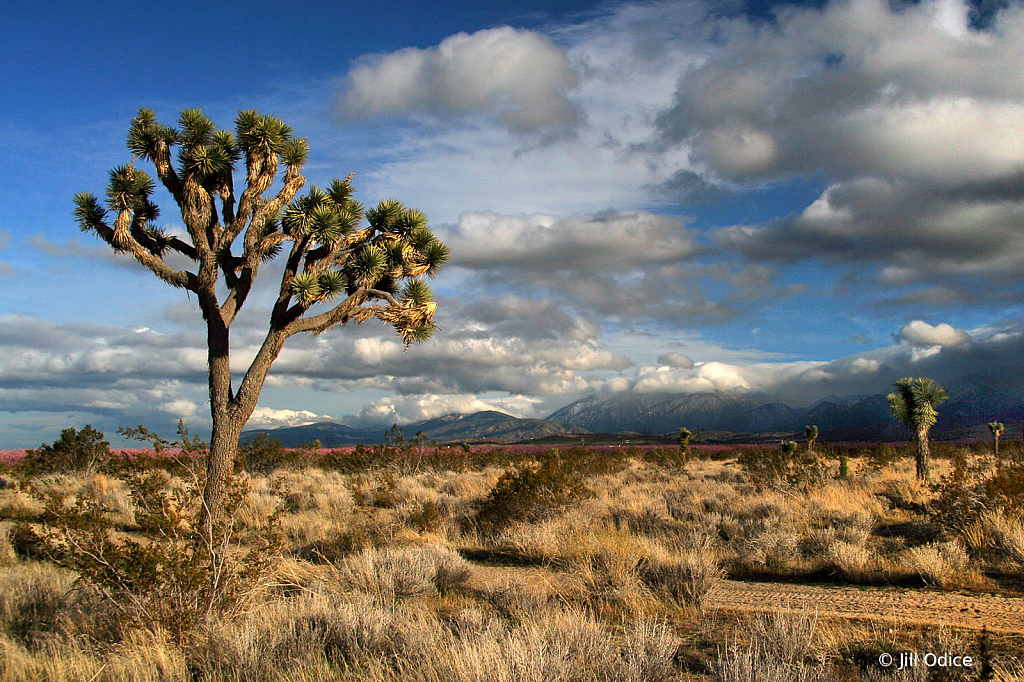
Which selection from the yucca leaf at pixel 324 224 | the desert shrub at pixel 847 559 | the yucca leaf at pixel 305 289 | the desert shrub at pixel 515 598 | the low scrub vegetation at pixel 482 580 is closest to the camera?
the low scrub vegetation at pixel 482 580

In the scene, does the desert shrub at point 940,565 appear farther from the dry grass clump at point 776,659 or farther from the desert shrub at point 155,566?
the desert shrub at point 155,566

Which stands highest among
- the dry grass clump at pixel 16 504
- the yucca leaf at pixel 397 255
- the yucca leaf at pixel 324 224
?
the yucca leaf at pixel 324 224

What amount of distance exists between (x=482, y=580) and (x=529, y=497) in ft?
9.44

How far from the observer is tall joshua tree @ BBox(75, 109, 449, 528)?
32.7 feet

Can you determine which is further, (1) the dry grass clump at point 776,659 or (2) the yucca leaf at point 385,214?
(2) the yucca leaf at point 385,214

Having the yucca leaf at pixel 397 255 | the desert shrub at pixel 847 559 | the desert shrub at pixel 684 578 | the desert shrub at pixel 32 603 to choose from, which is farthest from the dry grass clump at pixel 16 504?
the desert shrub at pixel 847 559

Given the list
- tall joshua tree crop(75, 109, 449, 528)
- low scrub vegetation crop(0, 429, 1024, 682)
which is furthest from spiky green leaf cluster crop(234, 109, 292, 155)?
low scrub vegetation crop(0, 429, 1024, 682)

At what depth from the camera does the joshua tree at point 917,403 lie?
21.6m

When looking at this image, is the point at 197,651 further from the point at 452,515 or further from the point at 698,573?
the point at 452,515

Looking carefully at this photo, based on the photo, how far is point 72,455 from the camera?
20609 millimetres

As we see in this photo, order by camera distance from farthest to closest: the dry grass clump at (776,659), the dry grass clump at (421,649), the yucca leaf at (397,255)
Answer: the yucca leaf at (397,255)
the dry grass clump at (421,649)
the dry grass clump at (776,659)

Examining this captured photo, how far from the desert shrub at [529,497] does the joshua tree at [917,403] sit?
1565 centimetres

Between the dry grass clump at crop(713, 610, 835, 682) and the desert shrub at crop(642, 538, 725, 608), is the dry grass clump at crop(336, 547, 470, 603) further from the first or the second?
the dry grass clump at crop(713, 610, 835, 682)

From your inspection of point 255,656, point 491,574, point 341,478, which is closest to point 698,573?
point 491,574
